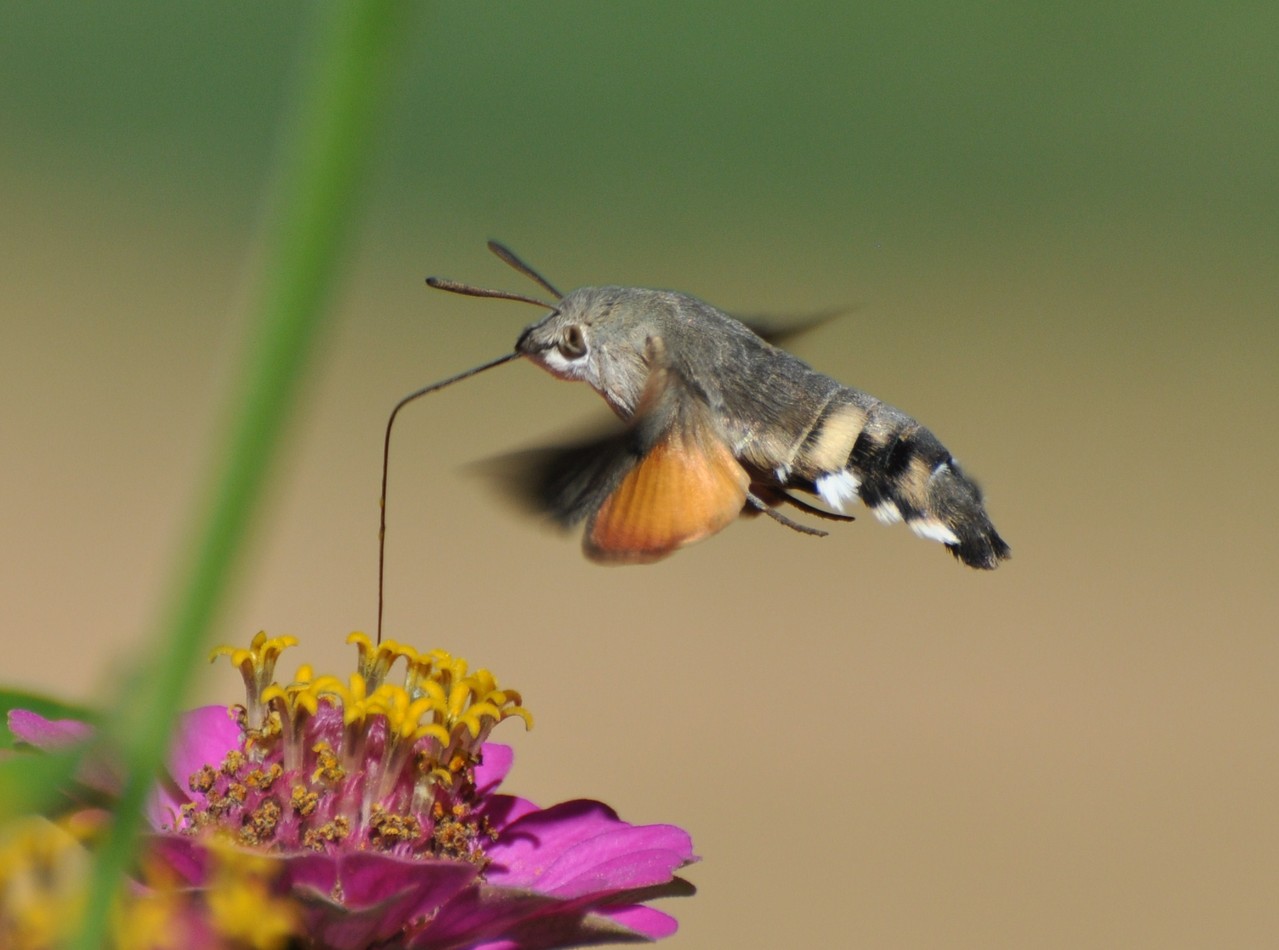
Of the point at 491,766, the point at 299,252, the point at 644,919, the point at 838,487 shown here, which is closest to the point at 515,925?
the point at 644,919

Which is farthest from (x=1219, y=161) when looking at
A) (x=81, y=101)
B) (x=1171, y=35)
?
(x=81, y=101)

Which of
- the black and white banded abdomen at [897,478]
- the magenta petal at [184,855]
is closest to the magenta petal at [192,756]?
the magenta petal at [184,855]

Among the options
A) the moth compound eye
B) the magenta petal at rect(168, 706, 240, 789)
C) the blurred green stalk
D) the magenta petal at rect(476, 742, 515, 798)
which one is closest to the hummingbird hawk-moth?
the moth compound eye

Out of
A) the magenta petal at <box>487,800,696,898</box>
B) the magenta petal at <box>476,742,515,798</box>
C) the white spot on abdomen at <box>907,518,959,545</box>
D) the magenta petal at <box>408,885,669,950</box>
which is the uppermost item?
the white spot on abdomen at <box>907,518,959,545</box>

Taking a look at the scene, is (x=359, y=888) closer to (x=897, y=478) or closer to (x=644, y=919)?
(x=644, y=919)

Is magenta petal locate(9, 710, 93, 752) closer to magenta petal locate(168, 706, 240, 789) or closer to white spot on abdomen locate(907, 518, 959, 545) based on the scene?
magenta petal locate(168, 706, 240, 789)

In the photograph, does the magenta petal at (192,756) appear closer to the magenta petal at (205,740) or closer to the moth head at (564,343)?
the magenta petal at (205,740)
